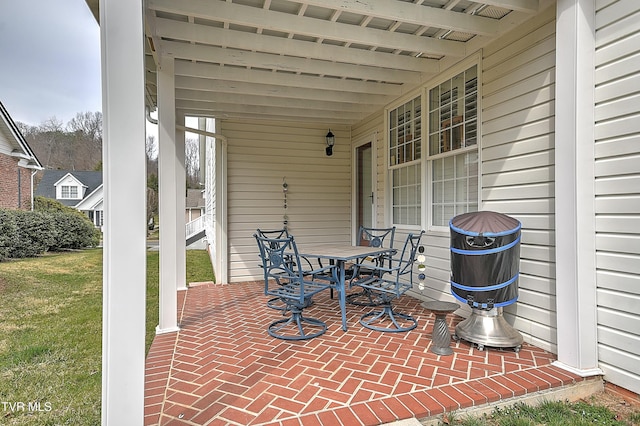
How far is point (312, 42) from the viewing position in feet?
11.5

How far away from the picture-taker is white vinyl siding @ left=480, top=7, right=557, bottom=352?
2742 millimetres

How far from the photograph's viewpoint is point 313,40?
3.53 m

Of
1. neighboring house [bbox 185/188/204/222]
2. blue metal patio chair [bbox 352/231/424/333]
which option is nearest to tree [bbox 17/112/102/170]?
blue metal patio chair [bbox 352/231/424/333]

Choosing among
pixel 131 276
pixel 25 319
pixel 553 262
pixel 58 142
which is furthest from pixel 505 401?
pixel 25 319

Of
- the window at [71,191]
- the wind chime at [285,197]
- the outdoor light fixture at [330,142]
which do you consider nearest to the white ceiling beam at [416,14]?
the outdoor light fixture at [330,142]

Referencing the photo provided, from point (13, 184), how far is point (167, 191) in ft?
8.41

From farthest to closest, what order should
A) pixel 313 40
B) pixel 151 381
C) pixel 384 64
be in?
pixel 384 64, pixel 313 40, pixel 151 381

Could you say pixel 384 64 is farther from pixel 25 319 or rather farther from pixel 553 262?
pixel 25 319

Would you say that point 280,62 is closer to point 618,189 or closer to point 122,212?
point 122,212

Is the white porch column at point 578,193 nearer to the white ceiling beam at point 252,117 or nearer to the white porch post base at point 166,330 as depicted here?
the white porch post base at point 166,330

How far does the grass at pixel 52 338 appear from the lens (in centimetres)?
230

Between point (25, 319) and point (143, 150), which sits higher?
point (143, 150)

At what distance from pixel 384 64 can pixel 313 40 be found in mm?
861

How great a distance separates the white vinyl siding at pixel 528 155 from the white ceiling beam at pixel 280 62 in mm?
1205
